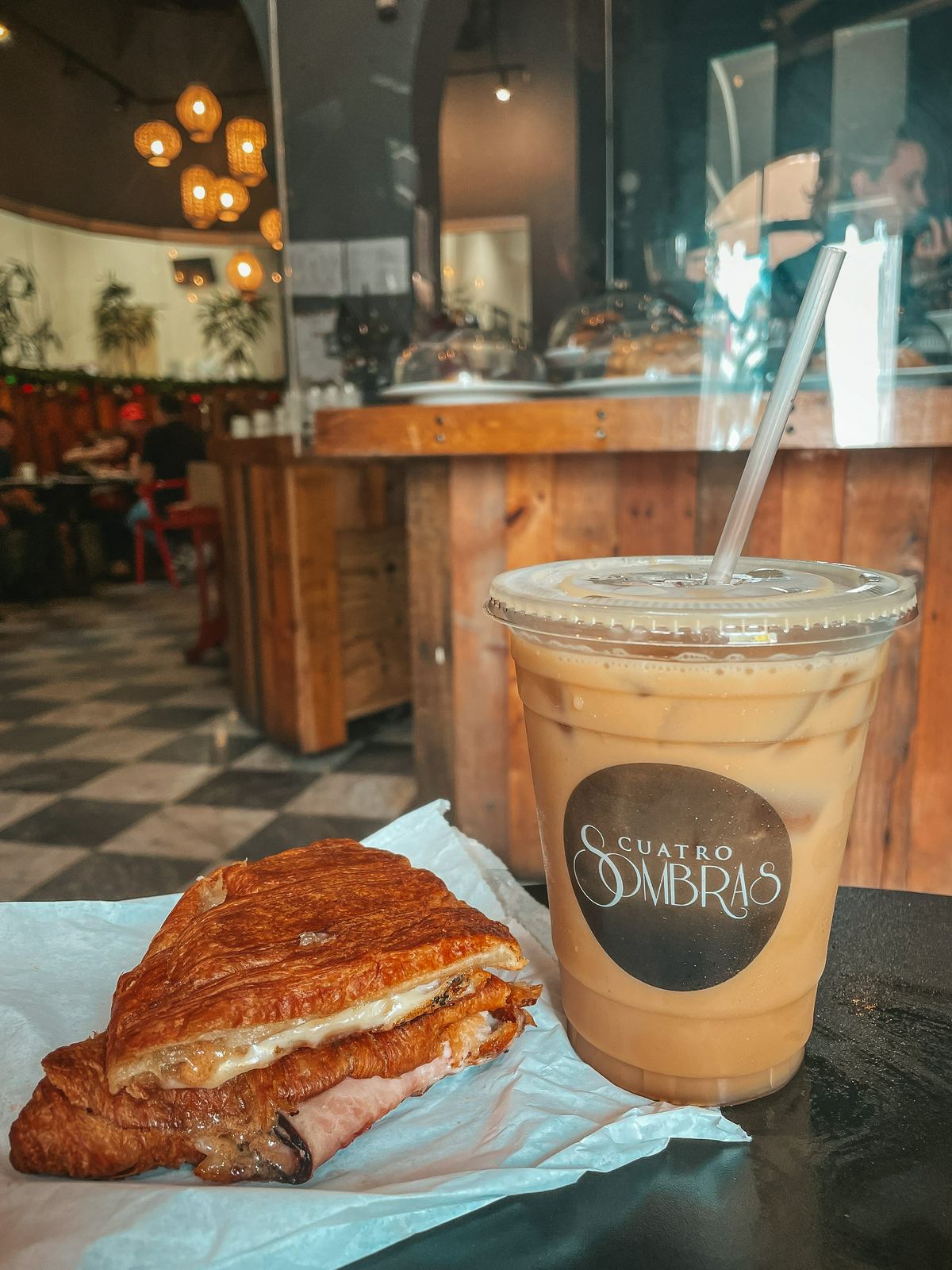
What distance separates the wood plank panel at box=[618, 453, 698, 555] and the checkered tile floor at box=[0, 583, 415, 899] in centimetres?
157

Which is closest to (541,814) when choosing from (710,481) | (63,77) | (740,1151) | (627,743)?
(627,743)

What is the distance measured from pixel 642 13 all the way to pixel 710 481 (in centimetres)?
Result: 379

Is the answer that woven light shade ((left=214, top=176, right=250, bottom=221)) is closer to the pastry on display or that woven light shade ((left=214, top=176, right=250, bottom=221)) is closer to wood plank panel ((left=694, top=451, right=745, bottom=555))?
the pastry on display

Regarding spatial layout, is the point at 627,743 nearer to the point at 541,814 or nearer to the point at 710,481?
the point at 541,814

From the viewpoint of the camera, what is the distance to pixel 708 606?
601mm

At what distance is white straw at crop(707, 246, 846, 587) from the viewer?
25.0 inches

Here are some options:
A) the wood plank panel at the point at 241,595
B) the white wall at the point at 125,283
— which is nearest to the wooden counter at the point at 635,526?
the wood plank panel at the point at 241,595

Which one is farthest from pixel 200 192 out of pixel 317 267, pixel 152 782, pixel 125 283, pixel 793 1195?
pixel 793 1195

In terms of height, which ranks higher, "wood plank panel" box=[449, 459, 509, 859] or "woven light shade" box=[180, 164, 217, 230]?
"woven light shade" box=[180, 164, 217, 230]

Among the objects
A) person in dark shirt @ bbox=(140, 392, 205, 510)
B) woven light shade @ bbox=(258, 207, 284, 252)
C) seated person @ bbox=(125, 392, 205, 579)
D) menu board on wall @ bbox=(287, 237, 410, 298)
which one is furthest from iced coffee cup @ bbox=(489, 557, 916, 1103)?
person in dark shirt @ bbox=(140, 392, 205, 510)

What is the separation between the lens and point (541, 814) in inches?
29.2

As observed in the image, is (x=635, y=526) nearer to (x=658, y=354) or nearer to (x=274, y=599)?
(x=658, y=354)

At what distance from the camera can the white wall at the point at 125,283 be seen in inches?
478

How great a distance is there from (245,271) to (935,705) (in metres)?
10.4
